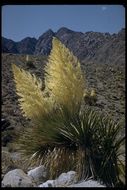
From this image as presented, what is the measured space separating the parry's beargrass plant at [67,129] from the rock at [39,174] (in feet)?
0.40

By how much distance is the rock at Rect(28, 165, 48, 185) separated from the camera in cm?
780

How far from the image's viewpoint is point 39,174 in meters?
7.83

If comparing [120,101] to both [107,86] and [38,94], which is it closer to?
[107,86]

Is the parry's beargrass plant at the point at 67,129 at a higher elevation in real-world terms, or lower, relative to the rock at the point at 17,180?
higher

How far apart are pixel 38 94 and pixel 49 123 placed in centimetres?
50

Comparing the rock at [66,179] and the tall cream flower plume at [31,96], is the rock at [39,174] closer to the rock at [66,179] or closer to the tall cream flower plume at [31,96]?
the rock at [66,179]

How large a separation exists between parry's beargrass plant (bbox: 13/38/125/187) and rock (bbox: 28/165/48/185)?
12cm

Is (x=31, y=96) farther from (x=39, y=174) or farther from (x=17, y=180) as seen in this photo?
(x=17, y=180)

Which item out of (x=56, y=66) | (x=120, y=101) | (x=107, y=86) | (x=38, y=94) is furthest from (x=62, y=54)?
(x=107, y=86)

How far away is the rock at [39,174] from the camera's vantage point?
780cm

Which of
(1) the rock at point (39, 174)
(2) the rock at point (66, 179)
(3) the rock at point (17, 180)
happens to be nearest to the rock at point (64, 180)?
(2) the rock at point (66, 179)

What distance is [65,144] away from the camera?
7.91 meters

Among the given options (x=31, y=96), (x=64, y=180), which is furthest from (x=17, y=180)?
(x=31, y=96)
